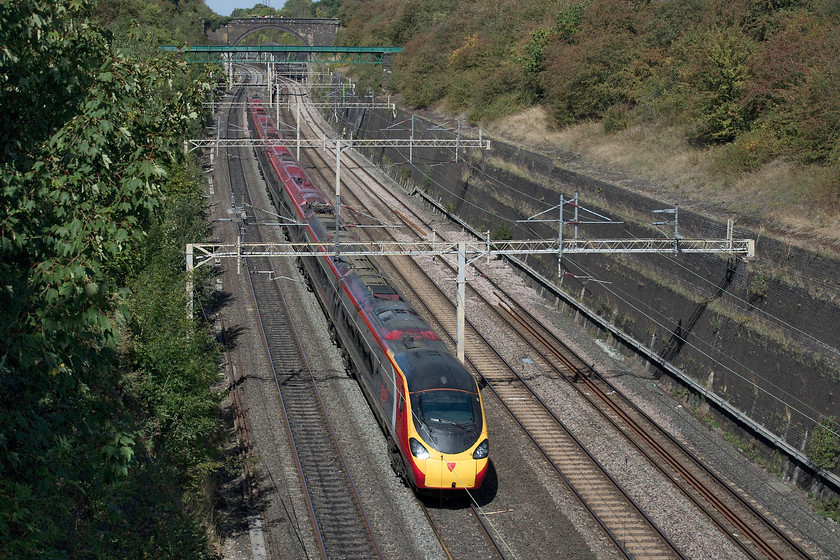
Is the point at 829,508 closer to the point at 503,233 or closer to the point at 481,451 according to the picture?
the point at 481,451

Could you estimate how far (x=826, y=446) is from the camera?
18.9 meters

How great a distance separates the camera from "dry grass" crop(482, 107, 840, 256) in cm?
2400

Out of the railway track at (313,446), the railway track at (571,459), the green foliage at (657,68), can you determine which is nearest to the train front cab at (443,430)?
the railway track at (571,459)

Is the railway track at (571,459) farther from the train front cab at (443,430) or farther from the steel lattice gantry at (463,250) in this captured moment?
the steel lattice gantry at (463,250)

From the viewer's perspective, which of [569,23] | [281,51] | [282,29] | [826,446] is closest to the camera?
[826,446]

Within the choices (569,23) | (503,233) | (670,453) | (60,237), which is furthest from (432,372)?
(569,23)

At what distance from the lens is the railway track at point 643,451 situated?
16734mm

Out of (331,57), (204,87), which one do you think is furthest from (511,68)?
(331,57)

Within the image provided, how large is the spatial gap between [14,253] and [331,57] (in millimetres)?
98160

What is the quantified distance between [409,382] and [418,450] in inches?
60.0

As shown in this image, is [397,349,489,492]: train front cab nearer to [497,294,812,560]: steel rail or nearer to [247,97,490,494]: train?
[247,97,490,494]: train

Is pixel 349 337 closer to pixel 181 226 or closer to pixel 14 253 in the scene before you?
pixel 181 226

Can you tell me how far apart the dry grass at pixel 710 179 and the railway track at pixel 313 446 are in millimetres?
13633

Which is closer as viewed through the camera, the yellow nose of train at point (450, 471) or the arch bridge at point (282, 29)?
the yellow nose of train at point (450, 471)
